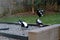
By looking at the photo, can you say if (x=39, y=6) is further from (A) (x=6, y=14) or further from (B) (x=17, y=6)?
(A) (x=6, y=14)

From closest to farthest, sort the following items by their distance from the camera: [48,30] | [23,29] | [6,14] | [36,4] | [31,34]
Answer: [31,34] → [48,30] → [23,29] → [6,14] → [36,4]

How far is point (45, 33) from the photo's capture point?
11.0 feet

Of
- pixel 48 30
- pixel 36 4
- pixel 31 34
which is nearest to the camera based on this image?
pixel 31 34

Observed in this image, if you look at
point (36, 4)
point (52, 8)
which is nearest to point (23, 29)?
point (36, 4)

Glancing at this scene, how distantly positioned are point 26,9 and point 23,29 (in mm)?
8214

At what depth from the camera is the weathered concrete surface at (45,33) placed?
10.2 ft

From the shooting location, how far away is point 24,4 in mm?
13633

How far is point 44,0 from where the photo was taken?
13891 mm

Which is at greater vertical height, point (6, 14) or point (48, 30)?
point (48, 30)

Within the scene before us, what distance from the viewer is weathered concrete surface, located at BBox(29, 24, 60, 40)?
3098 mm

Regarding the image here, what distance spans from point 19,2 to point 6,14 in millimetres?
1462

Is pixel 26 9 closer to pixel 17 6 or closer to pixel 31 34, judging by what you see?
pixel 17 6

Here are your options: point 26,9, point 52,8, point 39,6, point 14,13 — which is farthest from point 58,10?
point 14,13

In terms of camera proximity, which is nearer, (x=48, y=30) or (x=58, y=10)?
(x=48, y=30)
